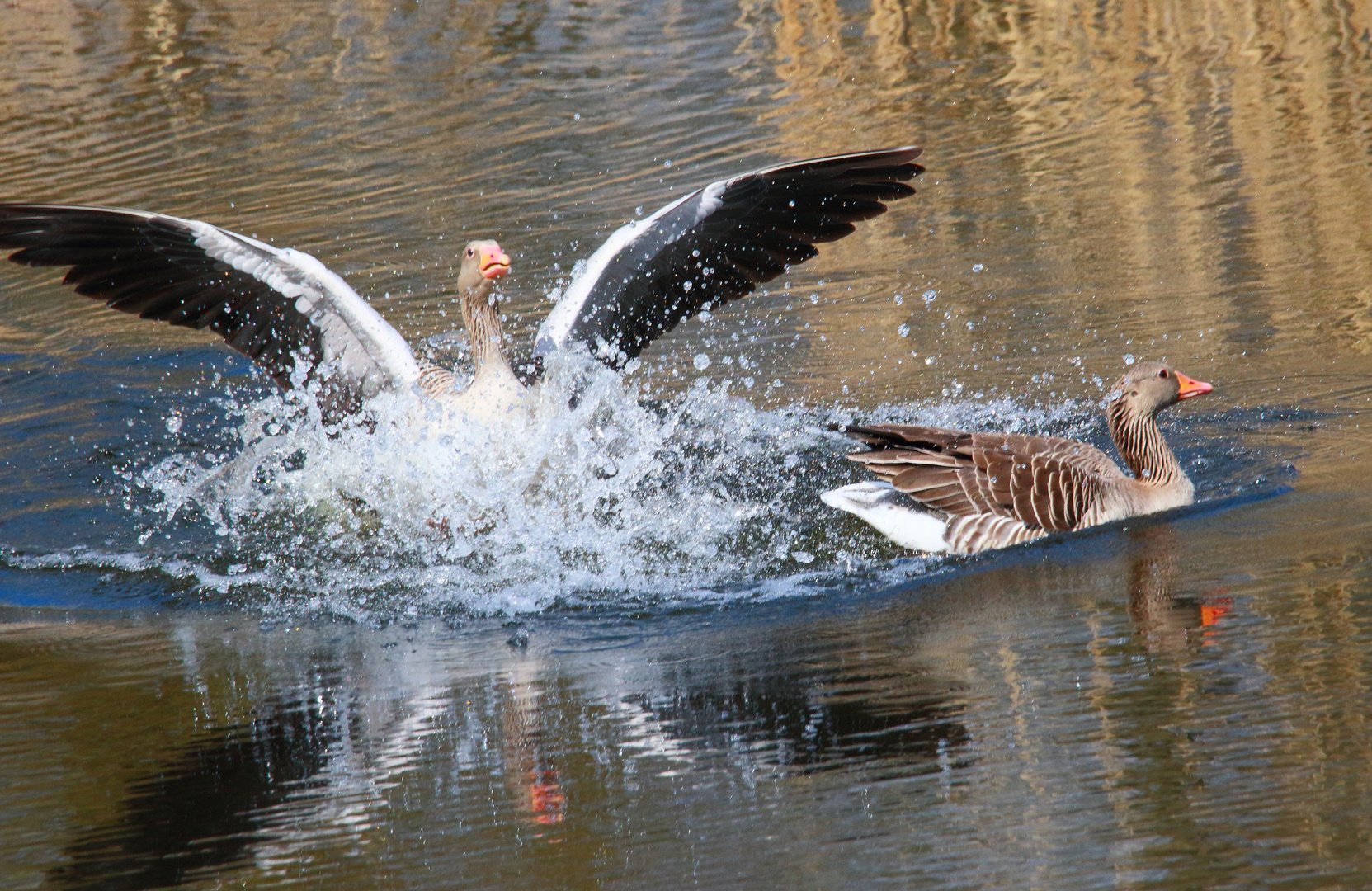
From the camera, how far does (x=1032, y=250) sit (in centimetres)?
945

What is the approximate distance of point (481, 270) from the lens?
6.82m

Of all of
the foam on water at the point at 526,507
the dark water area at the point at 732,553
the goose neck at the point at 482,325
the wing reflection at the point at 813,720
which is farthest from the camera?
the goose neck at the point at 482,325

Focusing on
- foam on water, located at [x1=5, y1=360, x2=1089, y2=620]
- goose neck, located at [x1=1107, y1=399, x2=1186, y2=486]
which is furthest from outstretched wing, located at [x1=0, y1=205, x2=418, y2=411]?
goose neck, located at [x1=1107, y1=399, x2=1186, y2=486]

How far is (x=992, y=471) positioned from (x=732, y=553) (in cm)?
104

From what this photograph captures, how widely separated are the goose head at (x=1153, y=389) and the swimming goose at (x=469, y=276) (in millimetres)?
1265

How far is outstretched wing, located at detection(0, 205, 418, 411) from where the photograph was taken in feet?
21.0

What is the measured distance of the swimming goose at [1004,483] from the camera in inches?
227

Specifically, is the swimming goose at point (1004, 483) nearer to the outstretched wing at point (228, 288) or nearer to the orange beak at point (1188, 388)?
the orange beak at point (1188, 388)

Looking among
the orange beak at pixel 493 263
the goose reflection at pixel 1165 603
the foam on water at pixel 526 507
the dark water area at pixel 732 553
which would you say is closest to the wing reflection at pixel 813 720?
the dark water area at pixel 732 553

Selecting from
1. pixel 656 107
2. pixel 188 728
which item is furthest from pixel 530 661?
pixel 656 107

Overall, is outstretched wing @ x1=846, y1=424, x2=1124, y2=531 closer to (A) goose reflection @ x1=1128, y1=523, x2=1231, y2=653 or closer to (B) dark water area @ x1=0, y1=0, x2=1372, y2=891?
(B) dark water area @ x1=0, y1=0, x2=1372, y2=891

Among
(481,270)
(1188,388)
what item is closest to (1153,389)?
(1188,388)

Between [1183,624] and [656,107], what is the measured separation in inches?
425

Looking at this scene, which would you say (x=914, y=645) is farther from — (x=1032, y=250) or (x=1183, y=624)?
(x=1032, y=250)
